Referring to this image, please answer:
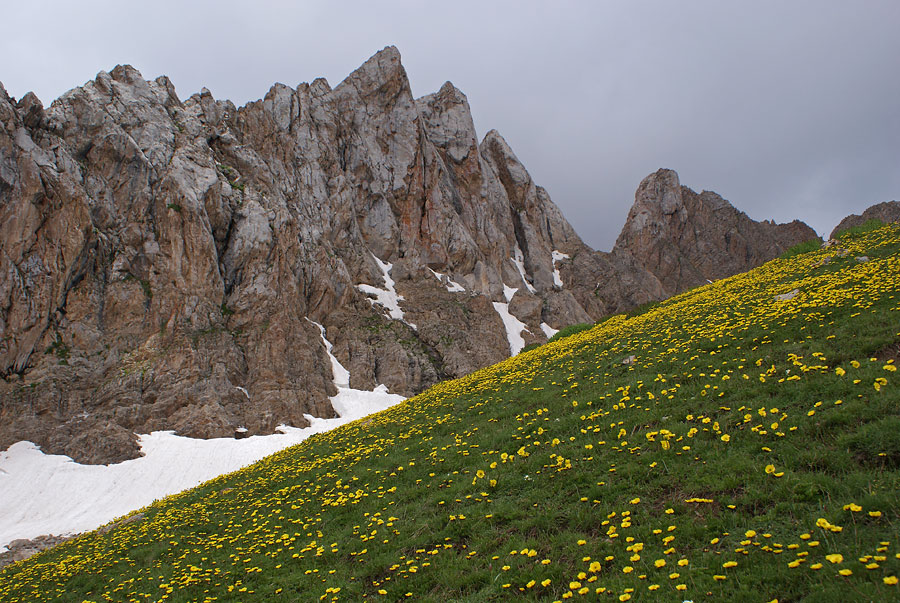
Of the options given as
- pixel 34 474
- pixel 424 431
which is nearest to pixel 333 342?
pixel 34 474

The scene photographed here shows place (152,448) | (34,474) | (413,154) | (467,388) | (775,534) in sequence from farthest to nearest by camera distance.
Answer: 1. (413,154)
2. (152,448)
3. (34,474)
4. (467,388)
5. (775,534)

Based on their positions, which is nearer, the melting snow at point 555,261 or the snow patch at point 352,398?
the snow patch at point 352,398

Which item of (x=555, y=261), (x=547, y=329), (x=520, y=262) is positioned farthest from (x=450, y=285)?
(x=555, y=261)

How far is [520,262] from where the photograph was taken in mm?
124938

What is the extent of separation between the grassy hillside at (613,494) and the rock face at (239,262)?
35696mm

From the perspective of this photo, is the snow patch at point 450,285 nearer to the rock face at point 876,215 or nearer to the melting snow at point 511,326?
the melting snow at point 511,326

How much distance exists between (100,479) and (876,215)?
124 metres

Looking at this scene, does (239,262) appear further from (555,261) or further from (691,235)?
(691,235)

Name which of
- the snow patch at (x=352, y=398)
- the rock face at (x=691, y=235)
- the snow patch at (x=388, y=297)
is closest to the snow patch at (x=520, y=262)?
the rock face at (x=691, y=235)

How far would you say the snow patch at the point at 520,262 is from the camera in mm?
117025

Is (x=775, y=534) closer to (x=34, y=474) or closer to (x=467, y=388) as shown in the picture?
(x=467, y=388)

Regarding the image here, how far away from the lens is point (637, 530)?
25.4 feet

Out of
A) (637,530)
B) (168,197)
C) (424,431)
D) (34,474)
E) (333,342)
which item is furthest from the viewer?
(333,342)

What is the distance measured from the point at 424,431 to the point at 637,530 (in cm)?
1210
